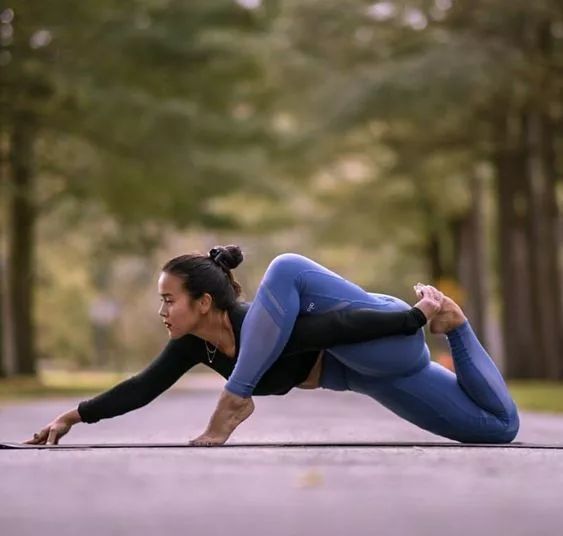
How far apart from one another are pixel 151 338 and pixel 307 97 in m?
70.0

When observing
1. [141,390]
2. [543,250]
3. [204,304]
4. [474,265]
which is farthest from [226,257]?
[474,265]

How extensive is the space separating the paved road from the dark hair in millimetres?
758

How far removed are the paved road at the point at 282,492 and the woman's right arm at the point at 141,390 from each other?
18.6 inches

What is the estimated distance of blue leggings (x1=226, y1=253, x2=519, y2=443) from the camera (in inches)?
282

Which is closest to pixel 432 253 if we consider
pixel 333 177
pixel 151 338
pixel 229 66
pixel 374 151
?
pixel 333 177

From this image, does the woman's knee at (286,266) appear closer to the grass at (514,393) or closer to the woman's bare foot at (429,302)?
the woman's bare foot at (429,302)

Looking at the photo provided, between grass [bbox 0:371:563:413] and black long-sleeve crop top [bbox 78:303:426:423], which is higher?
black long-sleeve crop top [bbox 78:303:426:423]

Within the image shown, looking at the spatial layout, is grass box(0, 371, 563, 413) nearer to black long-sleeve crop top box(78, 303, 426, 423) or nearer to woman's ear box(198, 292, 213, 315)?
black long-sleeve crop top box(78, 303, 426, 423)

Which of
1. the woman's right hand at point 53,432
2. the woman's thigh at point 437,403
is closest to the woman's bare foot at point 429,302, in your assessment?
the woman's thigh at point 437,403

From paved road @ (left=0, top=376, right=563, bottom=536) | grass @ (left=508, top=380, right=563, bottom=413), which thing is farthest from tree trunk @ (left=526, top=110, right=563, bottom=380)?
paved road @ (left=0, top=376, right=563, bottom=536)

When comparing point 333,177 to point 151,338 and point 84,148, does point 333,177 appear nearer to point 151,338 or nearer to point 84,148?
point 84,148

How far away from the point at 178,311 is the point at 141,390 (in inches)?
19.8

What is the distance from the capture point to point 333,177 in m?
38.2

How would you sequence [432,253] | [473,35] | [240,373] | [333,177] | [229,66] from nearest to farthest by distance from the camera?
[240,373] → [473,35] → [229,66] → [333,177] → [432,253]
